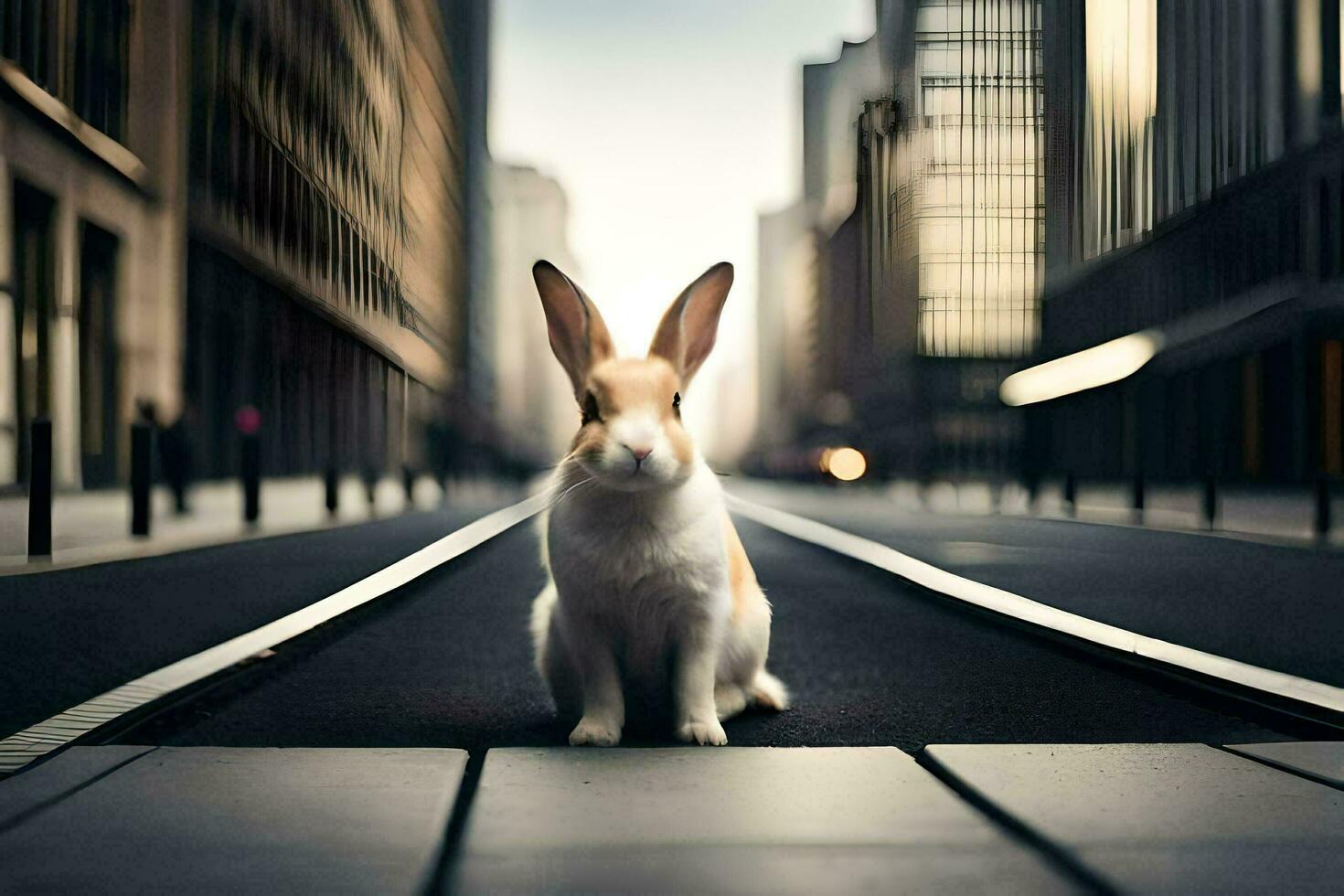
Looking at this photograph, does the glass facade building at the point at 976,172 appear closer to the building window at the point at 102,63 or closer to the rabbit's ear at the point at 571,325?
the rabbit's ear at the point at 571,325

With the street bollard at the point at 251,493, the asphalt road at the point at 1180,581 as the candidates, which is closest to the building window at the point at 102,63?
the asphalt road at the point at 1180,581

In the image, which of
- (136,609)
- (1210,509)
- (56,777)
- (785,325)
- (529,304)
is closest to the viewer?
(56,777)

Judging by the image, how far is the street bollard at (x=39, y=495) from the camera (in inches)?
188

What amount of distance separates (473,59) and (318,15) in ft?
1.67

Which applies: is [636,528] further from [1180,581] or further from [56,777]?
[1180,581]

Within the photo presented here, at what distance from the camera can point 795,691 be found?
3.44m

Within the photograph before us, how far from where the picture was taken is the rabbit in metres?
2.29

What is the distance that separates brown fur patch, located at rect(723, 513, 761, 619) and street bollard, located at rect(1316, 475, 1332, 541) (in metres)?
1.27

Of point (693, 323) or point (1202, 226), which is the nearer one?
point (693, 323)

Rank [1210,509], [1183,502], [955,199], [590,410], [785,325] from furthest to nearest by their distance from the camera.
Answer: [785,325]
[1210,509]
[1183,502]
[955,199]
[590,410]

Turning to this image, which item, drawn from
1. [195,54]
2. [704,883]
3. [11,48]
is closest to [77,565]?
[195,54]

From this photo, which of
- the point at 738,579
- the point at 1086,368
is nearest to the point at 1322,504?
the point at 1086,368

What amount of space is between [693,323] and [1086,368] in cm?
143

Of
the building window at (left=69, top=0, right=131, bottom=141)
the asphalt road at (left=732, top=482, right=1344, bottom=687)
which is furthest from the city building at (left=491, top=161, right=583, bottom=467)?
the asphalt road at (left=732, top=482, right=1344, bottom=687)
